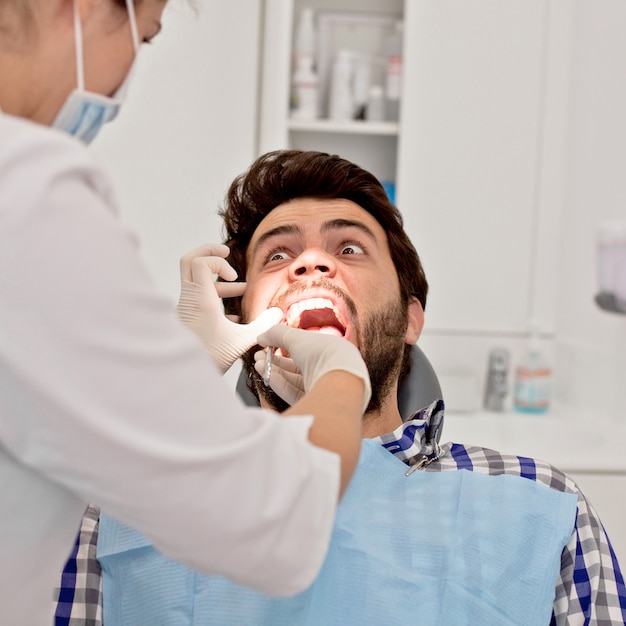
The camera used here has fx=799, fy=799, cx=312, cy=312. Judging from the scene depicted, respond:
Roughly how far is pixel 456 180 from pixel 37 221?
218cm

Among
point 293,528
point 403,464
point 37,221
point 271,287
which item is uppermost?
point 37,221

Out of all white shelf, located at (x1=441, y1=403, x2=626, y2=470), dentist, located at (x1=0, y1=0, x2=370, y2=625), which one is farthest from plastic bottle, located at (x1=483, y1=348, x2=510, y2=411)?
dentist, located at (x1=0, y1=0, x2=370, y2=625)

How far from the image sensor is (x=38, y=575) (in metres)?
0.80

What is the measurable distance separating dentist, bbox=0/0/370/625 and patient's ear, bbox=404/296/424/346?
88 cm

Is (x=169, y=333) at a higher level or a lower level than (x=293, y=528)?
higher

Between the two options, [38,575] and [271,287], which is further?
[271,287]

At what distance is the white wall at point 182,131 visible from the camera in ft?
8.07

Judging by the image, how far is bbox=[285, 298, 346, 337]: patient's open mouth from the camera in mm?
1469

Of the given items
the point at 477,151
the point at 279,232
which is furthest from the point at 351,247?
the point at 477,151

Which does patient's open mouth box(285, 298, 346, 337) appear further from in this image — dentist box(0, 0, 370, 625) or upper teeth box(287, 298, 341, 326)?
dentist box(0, 0, 370, 625)

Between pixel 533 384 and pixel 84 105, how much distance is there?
2.10 metres

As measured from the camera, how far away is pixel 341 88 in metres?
2.69

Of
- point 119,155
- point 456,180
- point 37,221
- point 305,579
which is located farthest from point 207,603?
point 456,180

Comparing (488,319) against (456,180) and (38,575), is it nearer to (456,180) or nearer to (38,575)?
(456,180)
